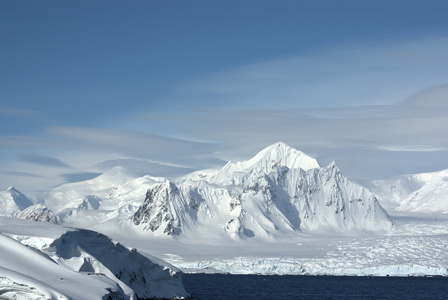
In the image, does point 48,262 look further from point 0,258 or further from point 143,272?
point 143,272

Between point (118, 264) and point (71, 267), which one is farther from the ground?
point (118, 264)

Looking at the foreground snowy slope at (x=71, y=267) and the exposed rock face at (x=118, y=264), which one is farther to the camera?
the exposed rock face at (x=118, y=264)

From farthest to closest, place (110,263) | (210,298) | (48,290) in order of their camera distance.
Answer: (210,298), (110,263), (48,290)

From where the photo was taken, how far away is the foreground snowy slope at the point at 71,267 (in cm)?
4675

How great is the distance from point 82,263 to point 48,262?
47.4ft

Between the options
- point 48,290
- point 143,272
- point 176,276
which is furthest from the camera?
point 176,276

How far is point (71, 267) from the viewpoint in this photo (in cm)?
6656

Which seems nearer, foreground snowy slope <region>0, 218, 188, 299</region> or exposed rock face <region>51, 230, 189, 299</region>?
foreground snowy slope <region>0, 218, 188, 299</region>

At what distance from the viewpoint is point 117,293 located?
53.5 m

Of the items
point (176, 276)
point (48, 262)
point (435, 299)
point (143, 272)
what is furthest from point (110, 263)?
point (435, 299)

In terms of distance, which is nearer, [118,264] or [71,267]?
[71,267]

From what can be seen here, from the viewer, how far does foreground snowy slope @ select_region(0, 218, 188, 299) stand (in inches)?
1841

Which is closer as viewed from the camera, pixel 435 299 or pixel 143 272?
pixel 143 272

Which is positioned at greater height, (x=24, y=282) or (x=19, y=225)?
(x=19, y=225)
